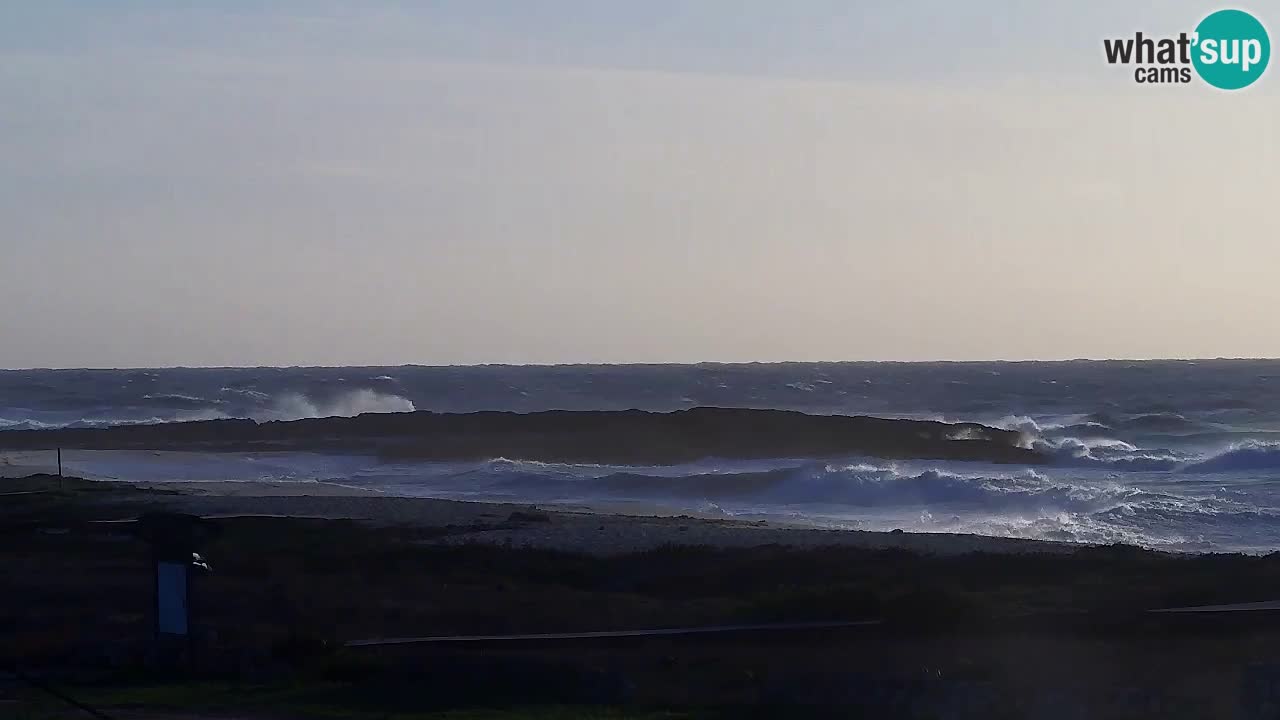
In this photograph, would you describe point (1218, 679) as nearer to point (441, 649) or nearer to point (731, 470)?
point (441, 649)

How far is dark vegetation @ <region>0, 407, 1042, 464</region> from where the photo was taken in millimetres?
54812

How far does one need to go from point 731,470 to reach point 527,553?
1057 inches

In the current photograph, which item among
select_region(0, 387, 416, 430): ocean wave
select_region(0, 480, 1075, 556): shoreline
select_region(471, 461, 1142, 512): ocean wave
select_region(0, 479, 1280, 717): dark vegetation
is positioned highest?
select_region(0, 387, 416, 430): ocean wave

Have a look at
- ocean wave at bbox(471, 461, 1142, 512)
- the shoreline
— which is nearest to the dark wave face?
ocean wave at bbox(471, 461, 1142, 512)

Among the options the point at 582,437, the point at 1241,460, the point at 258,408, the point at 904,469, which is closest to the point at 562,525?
the point at 904,469

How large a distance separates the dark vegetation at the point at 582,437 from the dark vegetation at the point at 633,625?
3202cm

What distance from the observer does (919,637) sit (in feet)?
45.0

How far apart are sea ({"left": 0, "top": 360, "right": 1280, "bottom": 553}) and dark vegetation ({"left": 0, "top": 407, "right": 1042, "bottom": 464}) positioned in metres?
2.41

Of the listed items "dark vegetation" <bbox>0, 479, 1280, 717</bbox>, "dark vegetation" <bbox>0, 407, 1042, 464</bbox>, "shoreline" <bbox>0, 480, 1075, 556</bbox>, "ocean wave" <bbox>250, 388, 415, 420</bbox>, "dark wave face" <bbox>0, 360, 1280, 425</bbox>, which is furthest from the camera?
"ocean wave" <bbox>250, 388, 415, 420</bbox>

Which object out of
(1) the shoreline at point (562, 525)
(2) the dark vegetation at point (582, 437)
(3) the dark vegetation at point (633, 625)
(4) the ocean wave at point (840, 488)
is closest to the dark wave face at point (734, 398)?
(2) the dark vegetation at point (582, 437)

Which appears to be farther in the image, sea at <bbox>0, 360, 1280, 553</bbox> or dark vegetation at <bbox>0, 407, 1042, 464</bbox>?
dark vegetation at <bbox>0, 407, 1042, 464</bbox>

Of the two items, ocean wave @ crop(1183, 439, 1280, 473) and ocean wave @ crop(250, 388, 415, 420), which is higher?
ocean wave @ crop(250, 388, 415, 420)

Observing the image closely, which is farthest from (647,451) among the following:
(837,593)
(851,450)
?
(837,593)

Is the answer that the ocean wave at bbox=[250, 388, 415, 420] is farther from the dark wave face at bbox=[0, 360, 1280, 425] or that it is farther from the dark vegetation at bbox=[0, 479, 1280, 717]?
the dark vegetation at bbox=[0, 479, 1280, 717]
